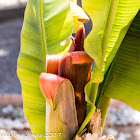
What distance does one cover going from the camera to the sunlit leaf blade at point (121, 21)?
1.48 feet

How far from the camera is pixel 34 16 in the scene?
58cm

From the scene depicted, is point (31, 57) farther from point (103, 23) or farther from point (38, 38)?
point (103, 23)

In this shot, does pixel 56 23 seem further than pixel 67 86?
Yes

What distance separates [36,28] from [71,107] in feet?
0.78

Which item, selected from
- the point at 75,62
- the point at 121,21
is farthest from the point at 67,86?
the point at 121,21

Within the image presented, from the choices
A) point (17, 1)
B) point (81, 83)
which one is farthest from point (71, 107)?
point (17, 1)

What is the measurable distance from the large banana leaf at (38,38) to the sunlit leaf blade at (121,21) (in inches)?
5.4

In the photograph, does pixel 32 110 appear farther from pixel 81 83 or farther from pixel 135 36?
pixel 135 36

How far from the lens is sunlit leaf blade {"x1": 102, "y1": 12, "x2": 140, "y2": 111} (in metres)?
0.52

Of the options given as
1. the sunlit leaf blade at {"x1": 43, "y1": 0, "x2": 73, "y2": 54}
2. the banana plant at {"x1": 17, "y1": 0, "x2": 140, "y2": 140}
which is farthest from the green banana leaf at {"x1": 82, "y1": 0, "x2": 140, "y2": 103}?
the sunlit leaf blade at {"x1": 43, "y1": 0, "x2": 73, "y2": 54}

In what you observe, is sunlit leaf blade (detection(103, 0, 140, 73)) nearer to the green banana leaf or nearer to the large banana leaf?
the green banana leaf

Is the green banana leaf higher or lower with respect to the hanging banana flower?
higher

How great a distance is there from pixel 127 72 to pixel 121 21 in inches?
5.2

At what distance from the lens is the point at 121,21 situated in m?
0.47
